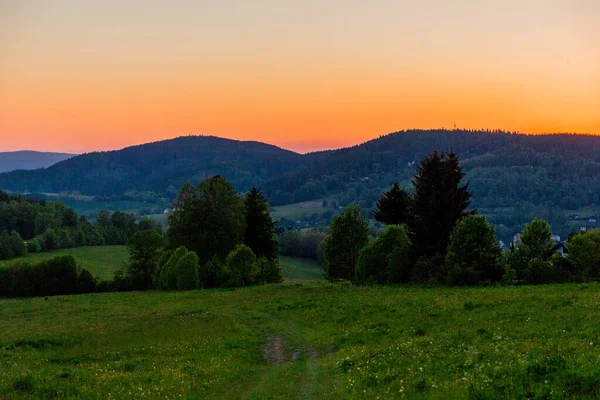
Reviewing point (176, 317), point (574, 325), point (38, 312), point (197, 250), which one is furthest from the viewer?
point (197, 250)

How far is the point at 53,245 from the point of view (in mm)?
135375

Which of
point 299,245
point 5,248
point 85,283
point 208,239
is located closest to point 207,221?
point 208,239

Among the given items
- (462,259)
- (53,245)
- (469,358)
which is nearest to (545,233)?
(462,259)

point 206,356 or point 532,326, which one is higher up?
point 532,326

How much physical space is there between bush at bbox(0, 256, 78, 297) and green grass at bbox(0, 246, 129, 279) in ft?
70.2

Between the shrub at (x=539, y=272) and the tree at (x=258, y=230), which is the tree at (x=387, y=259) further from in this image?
the tree at (x=258, y=230)

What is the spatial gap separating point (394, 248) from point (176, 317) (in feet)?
79.4

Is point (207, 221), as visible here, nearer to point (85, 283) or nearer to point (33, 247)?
point (85, 283)

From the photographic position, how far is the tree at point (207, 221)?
240ft

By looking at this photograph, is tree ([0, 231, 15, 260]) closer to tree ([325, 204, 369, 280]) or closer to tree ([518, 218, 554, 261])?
tree ([325, 204, 369, 280])

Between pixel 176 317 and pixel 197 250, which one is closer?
pixel 176 317

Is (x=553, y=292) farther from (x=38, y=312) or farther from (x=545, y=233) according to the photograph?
(x=38, y=312)

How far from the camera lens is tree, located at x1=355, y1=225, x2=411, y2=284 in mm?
49656

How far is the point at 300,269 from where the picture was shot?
13788 cm
